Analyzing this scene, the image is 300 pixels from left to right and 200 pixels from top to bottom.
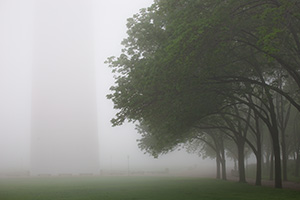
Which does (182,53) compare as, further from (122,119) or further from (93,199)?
(93,199)

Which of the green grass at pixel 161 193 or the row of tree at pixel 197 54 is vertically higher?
the row of tree at pixel 197 54

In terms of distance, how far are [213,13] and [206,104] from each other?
29.5ft

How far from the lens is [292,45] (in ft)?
66.0

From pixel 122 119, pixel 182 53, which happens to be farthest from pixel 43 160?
pixel 182 53

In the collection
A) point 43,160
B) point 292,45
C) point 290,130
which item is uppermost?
point 292,45

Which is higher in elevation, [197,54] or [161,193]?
[197,54]

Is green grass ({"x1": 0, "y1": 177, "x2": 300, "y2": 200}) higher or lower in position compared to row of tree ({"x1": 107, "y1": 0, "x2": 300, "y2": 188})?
lower

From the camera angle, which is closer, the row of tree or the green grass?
the row of tree

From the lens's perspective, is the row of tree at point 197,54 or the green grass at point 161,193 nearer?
the row of tree at point 197,54

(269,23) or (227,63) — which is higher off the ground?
(269,23)

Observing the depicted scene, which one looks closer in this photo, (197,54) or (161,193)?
(197,54)

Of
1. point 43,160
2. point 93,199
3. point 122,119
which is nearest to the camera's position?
point 93,199

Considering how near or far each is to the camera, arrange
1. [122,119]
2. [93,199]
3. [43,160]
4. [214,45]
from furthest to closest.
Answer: [43,160] < [122,119] < [93,199] < [214,45]

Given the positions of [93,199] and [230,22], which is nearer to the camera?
[230,22]
